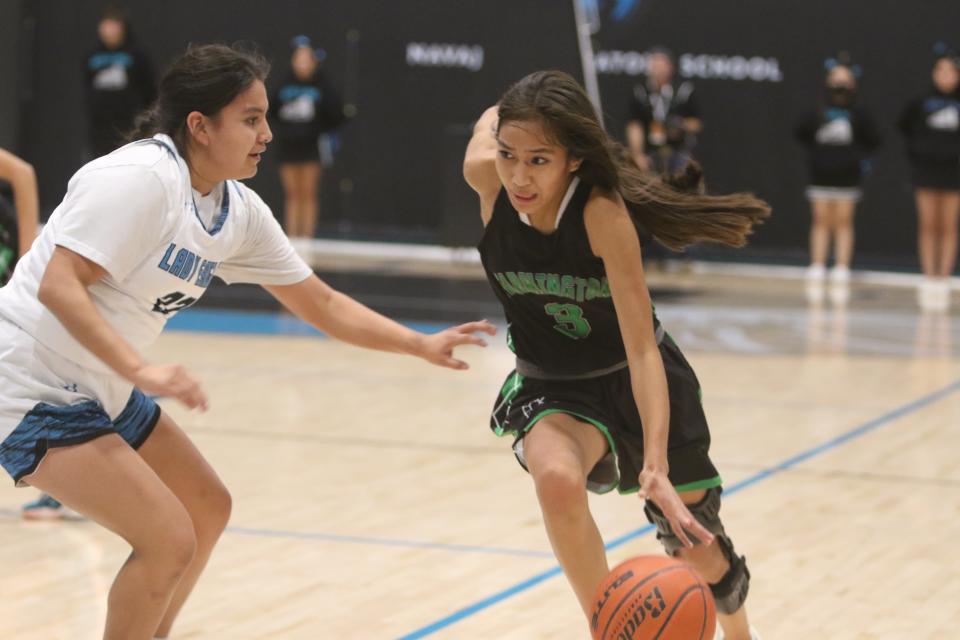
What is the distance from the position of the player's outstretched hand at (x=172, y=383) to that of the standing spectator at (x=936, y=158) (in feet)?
39.4

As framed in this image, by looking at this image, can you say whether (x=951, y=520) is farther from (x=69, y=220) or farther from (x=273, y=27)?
(x=273, y=27)

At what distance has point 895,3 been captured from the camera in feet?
54.5

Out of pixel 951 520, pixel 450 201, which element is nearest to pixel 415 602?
pixel 951 520

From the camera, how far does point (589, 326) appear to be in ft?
13.1

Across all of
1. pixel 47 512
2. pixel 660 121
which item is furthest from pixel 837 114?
pixel 47 512

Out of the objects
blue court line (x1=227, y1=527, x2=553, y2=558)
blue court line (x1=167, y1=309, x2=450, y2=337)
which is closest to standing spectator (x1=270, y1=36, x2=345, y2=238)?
blue court line (x1=167, y1=309, x2=450, y2=337)

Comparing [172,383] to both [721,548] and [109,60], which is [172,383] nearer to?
[721,548]

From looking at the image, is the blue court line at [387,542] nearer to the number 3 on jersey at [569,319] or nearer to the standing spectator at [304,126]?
the number 3 on jersey at [569,319]

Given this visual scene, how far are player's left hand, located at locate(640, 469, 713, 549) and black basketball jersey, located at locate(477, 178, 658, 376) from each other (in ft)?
1.69

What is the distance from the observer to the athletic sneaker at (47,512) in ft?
18.8

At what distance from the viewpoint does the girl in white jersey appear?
11.2ft

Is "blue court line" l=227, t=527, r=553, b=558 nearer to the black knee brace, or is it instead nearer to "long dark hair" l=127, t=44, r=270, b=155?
the black knee brace

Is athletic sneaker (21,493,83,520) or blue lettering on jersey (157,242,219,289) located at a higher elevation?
blue lettering on jersey (157,242,219,289)

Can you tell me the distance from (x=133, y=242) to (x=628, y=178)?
127 cm
